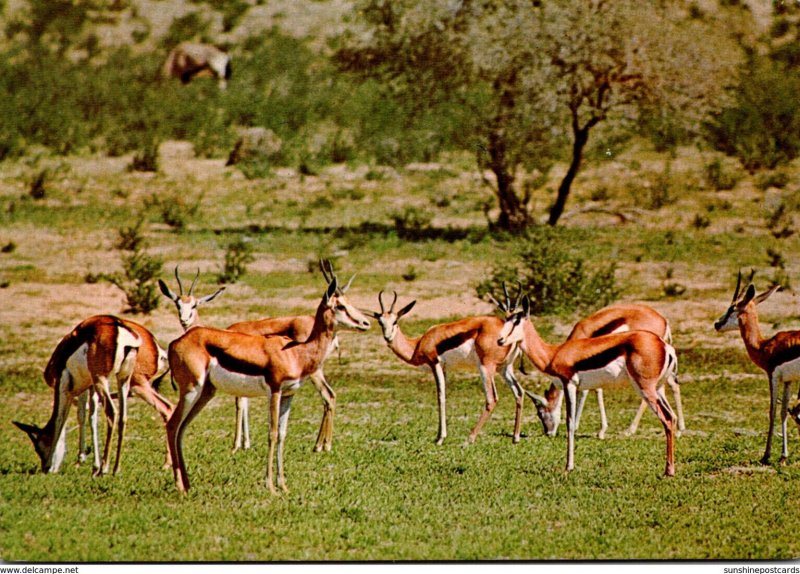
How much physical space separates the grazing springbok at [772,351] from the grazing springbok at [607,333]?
0.89 metres

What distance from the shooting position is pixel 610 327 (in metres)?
13.3

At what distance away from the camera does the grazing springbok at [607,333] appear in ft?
42.4

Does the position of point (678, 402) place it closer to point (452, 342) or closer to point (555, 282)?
point (452, 342)

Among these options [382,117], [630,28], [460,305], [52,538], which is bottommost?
[52,538]

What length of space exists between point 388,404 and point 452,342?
6.09ft

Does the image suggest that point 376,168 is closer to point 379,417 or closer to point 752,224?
point 752,224

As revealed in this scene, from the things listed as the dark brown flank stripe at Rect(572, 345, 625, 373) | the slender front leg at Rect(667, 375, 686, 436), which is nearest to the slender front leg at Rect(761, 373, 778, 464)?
the slender front leg at Rect(667, 375, 686, 436)

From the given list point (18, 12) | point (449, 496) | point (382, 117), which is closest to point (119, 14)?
point (18, 12)

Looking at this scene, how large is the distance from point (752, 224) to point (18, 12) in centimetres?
1309

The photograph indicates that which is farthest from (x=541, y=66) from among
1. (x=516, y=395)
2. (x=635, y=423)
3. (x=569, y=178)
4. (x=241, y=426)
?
(x=241, y=426)

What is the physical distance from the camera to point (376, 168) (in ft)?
79.0

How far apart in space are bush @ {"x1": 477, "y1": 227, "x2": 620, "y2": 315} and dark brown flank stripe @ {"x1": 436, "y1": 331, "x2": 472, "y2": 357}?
164 inches

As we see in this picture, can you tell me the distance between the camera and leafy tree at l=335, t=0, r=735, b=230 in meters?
20.4

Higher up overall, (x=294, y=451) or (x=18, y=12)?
(x=18, y=12)
